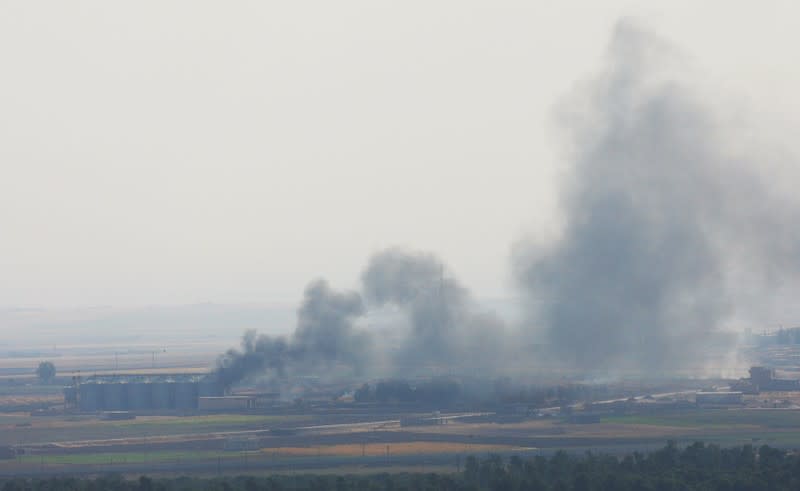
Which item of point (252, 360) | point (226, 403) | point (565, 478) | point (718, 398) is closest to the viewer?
point (565, 478)

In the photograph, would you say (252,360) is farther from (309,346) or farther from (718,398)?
(718,398)

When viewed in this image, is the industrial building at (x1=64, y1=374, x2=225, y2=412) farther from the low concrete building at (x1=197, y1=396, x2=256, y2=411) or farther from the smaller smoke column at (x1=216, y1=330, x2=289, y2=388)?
the smaller smoke column at (x1=216, y1=330, x2=289, y2=388)

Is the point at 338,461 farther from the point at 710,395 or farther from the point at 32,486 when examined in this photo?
the point at 710,395

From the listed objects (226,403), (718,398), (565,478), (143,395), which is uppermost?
(143,395)

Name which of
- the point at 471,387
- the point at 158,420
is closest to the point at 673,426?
the point at 471,387

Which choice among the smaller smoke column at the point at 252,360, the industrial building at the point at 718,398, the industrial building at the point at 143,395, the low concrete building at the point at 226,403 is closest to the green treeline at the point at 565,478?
the industrial building at the point at 718,398

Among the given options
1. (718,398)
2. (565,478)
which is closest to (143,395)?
(718,398)
